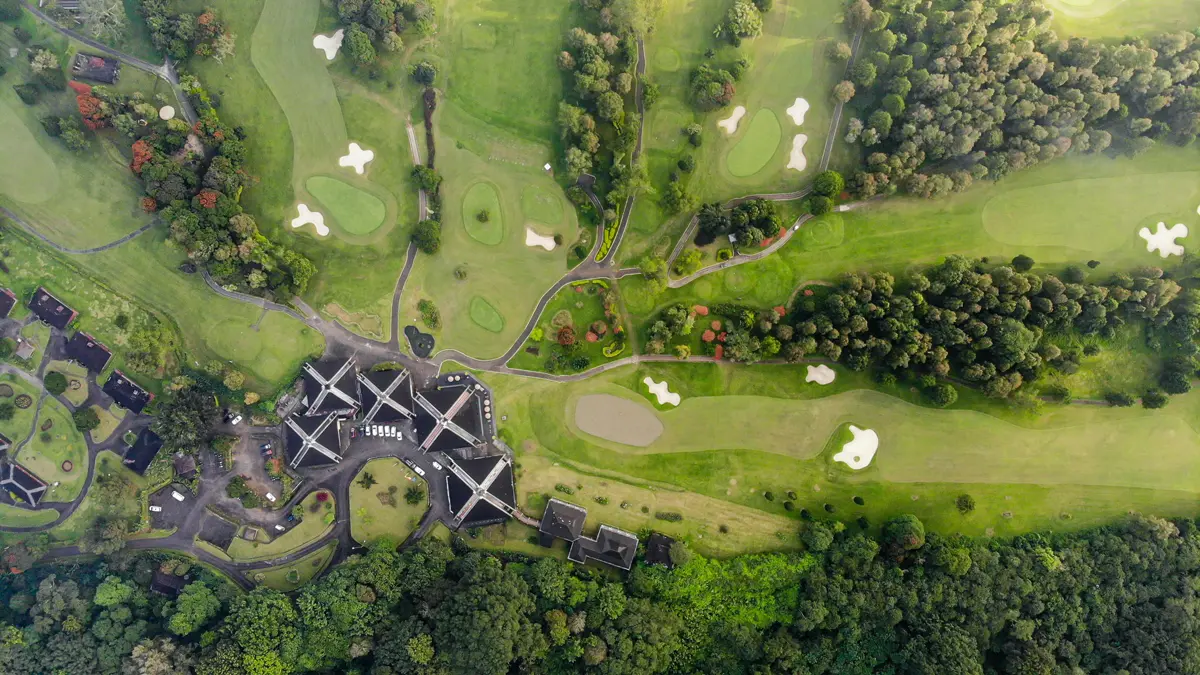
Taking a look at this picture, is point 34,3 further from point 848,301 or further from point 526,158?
point 848,301

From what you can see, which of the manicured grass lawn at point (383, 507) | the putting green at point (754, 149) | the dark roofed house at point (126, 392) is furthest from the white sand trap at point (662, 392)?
the dark roofed house at point (126, 392)

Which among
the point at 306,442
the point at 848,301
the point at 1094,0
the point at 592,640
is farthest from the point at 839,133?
the point at 306,442

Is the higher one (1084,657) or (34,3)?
(34,3)

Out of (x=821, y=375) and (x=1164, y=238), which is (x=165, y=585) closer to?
(x=821, y=375)

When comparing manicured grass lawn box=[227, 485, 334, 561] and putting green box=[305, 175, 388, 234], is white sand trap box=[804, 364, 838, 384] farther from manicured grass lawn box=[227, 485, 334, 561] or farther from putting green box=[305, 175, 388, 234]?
manicured grass lawn box=[227, 485, 334, 561]

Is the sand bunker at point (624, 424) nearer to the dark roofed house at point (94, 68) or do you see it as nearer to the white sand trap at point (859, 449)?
the white sand trap at point (859, 449)

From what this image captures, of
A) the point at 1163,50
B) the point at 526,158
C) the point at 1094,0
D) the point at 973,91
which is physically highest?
the point at 1094,0

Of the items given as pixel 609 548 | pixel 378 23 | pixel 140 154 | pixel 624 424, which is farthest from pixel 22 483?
pixel 624 424
